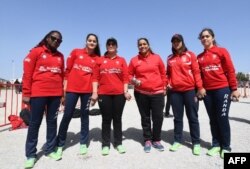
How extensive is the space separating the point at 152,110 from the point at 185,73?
0.93m

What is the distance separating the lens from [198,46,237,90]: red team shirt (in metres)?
3.90

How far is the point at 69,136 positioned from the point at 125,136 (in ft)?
4.38

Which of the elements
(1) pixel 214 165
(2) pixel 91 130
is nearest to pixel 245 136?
(1) pixel 214 165

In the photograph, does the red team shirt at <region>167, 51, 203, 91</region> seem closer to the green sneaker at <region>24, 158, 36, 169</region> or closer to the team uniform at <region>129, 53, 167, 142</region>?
the team uniform at <region>129, 53, 167, 142</region>

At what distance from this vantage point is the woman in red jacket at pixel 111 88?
4176 mm

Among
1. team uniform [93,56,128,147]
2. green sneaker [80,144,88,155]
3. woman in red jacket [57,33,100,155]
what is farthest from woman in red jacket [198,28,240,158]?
green sneaker [80,144,88,155]

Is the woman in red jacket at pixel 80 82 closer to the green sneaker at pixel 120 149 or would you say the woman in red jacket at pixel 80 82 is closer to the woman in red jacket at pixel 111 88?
the woman in red jacket at pixel 111 88

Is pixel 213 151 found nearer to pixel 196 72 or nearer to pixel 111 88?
pixel 196 72

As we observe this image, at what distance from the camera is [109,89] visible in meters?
4.16

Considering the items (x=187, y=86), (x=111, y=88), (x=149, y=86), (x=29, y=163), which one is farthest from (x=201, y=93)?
(x=29, y=163)

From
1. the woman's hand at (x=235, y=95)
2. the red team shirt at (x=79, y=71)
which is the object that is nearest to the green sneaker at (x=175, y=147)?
the woman's hand at (x=235, y=95)

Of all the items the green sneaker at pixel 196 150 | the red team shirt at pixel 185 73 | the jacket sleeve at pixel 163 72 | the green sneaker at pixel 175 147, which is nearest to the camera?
the green sneaker at pixel 196 150

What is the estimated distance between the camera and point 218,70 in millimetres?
3936

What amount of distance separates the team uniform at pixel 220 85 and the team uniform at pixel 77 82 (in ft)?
6.76
